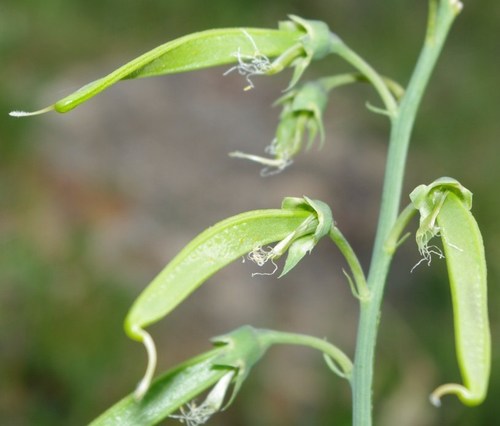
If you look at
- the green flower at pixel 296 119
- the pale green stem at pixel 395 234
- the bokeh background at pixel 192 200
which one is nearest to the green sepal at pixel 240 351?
the pale green stem at pixel 395 234

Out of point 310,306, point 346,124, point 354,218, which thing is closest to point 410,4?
point 346,124

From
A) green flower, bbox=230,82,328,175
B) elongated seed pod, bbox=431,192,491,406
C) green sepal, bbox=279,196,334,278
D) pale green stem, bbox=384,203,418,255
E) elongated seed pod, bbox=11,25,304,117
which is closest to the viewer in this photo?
elongated seed pod, bbox=431,192,491,406

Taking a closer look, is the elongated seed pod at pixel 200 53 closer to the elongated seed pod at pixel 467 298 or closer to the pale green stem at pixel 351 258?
the pale green stem at pixel 351 258

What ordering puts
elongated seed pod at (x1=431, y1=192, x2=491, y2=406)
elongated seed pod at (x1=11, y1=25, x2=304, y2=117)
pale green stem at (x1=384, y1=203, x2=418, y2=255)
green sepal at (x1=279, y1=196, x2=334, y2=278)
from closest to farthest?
elongated seed pod at (x1=431, y1=192, x2=491, y2=406)
elongated seed pod at (x1=11, y1=25, x2=304, y2=117)
green sepal at (x1=279, y1=196, x2=334, y2=278)
pale green stem at (x1=384, y1=203, x2=418, y2=255)

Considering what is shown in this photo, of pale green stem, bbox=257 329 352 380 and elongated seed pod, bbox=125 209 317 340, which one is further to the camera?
pale green stem, bbox=257 329 352 380

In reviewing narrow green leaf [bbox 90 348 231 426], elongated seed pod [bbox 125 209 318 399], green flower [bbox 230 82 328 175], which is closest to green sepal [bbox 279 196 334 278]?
elongated seed pod [bbox 125 209 318 399]

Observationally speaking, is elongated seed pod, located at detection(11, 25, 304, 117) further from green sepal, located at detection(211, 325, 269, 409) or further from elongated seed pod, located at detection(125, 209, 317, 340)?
green sepal, located at detection(211, 325, 269, 409)
